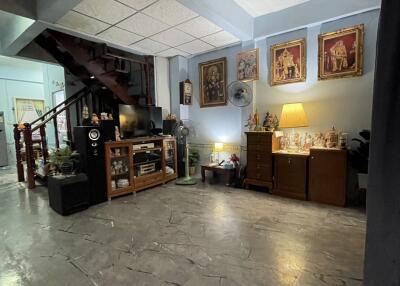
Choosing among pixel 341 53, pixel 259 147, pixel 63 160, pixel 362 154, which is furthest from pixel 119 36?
pixel 362 154

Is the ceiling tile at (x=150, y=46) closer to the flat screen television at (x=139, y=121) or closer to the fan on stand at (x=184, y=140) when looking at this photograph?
the flat screen television at (x=139, y=121)

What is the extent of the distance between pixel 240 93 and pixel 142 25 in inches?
80.5

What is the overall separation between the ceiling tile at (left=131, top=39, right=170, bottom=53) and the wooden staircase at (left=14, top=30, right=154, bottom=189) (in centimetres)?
34

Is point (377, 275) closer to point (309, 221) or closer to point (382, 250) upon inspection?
point (382, 250)

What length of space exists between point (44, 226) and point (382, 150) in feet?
11.0

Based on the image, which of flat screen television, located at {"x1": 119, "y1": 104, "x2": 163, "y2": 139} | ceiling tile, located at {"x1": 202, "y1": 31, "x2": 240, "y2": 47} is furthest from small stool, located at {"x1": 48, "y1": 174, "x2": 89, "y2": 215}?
ceiling tile, located at {"x1": 202, "y1": 31, "x2": 240, "y2": 47}

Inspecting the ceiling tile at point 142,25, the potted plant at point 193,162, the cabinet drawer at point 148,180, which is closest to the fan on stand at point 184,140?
the potted plant at point 193,162

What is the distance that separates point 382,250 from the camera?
3.11 ft

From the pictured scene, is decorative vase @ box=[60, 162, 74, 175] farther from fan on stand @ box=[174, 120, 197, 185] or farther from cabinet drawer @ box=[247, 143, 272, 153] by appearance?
cabinet drawer @ box=[247, 143, 272, 153]

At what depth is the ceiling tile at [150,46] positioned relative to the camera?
4.05 meters

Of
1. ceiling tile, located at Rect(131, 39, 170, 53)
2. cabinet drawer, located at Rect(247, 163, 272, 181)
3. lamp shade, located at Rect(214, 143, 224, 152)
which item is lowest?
cabinet drawer, located at Rect(247, 163, 272, 181)

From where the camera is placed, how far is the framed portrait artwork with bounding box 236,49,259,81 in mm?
4047

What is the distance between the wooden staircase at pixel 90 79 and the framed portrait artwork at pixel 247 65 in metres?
1.96

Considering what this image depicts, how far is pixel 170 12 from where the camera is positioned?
301 centimetres
